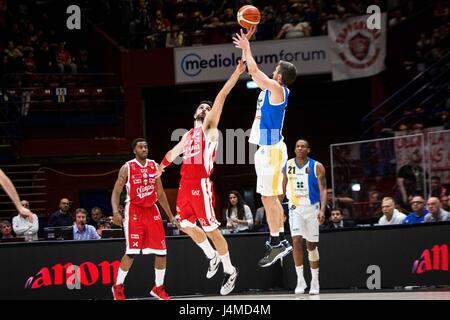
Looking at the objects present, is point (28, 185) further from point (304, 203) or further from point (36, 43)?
point (304, 203)

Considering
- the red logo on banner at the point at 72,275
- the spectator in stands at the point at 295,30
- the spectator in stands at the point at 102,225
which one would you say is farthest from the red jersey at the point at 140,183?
the spectator in stands at the point at 295,30

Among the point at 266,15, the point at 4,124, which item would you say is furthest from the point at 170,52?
the point at 4,124

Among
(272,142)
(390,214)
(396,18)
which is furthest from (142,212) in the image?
(396,18)

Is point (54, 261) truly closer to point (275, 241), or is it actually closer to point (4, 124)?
point (275, 241)

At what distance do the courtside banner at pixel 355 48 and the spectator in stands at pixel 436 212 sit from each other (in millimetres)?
6977

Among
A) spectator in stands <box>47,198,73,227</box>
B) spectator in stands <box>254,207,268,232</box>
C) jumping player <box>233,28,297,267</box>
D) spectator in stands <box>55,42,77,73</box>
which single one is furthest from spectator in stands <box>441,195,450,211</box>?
spectator in stands <box>55,42,77,73</box>

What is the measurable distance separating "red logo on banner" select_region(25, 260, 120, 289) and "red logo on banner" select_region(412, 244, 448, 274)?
14.5ft

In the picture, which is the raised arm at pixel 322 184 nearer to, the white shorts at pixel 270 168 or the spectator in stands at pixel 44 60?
the white shorts at pixel 270 168

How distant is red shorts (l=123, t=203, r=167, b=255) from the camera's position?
12.6 meters

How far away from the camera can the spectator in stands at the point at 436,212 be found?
560 inches

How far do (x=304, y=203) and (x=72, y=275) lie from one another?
12.5 ft

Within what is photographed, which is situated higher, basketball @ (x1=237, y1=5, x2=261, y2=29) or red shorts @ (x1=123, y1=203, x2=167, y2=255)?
basketball @ (x1=237, y1=5, x2=261, y2=29)

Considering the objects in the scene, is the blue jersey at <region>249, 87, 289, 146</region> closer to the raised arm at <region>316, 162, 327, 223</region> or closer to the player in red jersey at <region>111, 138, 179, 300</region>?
the player in red jersey at <region>111, 138, 179, 300</region>
